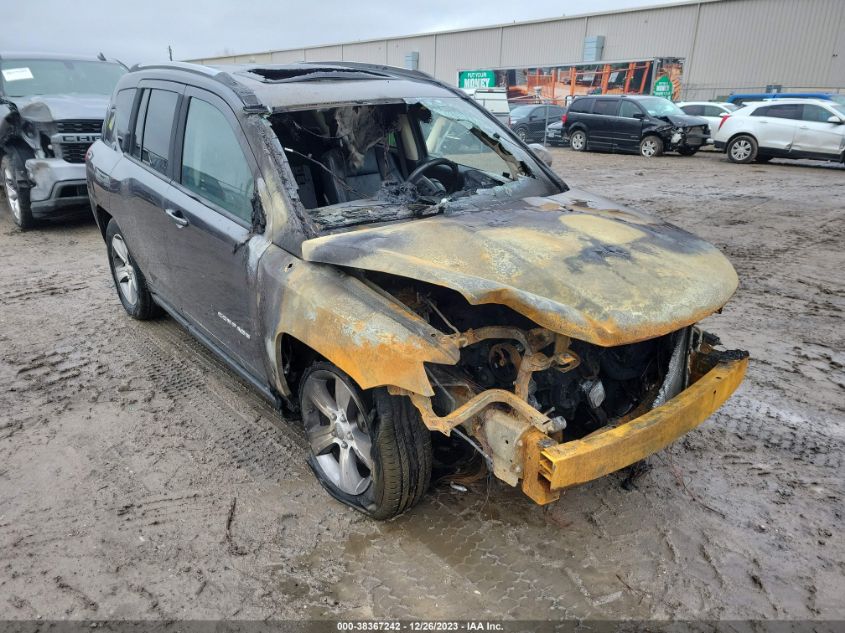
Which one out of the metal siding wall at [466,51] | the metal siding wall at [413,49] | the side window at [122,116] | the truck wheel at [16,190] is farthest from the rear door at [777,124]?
the metal siding wall at [413,49]

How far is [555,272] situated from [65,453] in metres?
2.76

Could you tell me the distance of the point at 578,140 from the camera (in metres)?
18.4

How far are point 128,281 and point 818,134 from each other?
14681 millimetres

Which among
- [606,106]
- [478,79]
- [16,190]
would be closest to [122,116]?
[16,190]

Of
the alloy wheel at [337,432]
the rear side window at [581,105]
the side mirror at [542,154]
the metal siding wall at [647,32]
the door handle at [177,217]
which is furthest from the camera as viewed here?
the metal siding wall at [647,32]

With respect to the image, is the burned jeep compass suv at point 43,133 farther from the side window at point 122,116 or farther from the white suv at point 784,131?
the white suv at point 784,131

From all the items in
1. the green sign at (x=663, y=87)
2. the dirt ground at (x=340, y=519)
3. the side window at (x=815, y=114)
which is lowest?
the dirt ground at (x=340, y=519)

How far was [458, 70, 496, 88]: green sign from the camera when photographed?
28.3 metres

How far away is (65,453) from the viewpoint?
3.23m

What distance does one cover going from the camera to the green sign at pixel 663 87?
2309 centimetres

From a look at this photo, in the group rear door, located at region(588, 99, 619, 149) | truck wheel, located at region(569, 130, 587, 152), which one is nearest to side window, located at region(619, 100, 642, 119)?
rear door, located at region(588, 99, 619, 149)

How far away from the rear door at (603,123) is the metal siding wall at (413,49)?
27786 mm

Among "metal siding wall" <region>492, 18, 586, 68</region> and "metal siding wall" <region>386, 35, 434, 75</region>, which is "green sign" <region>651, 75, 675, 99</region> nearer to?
"metal siding wall" <region>492, 18, 586, 68</region>

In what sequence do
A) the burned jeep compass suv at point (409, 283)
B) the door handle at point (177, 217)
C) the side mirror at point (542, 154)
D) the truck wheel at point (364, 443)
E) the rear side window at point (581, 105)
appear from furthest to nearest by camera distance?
the rear side window at point (581, 105) < the side mirror at point (542, 154) < the door handle at point (177, 217) < the truck wheel at point (364, 443) < the burned jeep compass suv at point (409, 283)
